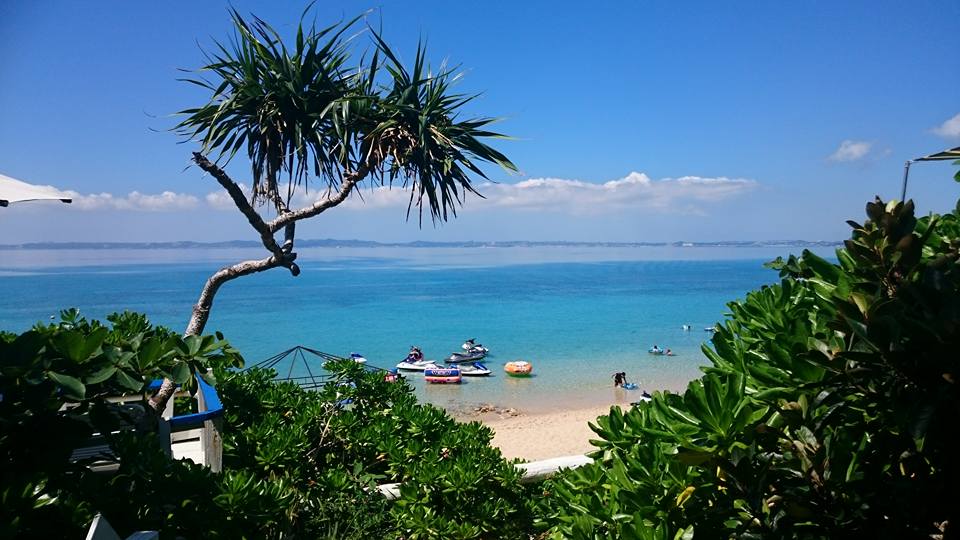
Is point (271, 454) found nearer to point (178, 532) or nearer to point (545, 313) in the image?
point (178, 532)

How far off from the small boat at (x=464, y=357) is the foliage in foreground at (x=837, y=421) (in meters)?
32.2

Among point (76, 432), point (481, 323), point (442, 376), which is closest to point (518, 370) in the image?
point (442, 376)

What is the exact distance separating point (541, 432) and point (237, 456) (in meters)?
15.6

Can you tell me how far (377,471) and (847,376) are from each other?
11.2ft

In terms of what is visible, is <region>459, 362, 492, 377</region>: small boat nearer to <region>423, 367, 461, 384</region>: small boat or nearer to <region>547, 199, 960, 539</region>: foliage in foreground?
<region>423, 367, 461, 384</region>: small boat

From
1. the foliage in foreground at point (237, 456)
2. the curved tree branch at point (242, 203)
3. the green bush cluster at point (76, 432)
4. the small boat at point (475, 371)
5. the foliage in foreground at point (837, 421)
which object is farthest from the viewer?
the small boat at point (475, 371)

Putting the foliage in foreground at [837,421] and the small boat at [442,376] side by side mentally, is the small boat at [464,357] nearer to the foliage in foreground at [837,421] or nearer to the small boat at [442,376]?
the small boat at [442,376]

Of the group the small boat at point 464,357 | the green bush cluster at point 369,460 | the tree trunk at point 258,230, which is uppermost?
the tree trunk at point 258,230

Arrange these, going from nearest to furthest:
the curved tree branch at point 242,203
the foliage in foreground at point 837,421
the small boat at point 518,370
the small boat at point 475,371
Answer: the foliage in foreground at point 837,421, the curved tree branch at point 242,203, the small boat at point 518,370, the small boat at point 475,371

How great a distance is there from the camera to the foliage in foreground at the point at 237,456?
202 cm

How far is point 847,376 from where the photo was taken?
1292mm

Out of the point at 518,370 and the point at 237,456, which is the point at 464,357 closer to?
the point at 518,370

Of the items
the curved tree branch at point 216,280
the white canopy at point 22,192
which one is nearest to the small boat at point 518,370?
the curved tree branch at point 216,280

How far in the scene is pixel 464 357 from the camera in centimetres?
3412
